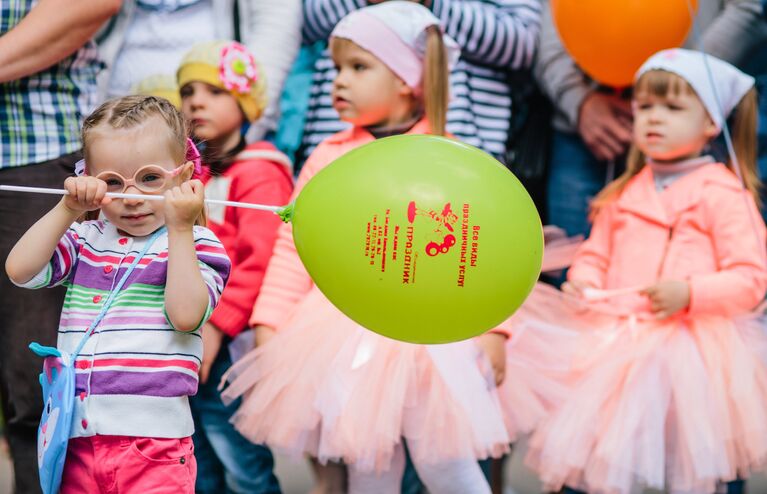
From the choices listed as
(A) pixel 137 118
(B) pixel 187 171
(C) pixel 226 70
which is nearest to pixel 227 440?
(C) pixel 226 70

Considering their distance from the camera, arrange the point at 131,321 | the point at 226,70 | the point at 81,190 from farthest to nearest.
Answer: the point at 226,70
the point at 131,321
the point at 81,190

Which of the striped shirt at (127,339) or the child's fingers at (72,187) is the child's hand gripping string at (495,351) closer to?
the striped shirt at (127,339)

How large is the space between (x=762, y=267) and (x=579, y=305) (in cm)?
53

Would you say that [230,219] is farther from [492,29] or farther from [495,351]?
[492,29]

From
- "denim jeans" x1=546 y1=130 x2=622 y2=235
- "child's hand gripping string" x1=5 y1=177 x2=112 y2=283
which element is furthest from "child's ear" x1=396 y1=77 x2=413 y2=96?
"child's hand gripping string" x1=5 y1=177 x2=112 y2=283

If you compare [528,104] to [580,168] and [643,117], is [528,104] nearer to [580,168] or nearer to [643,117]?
A: [580,168]

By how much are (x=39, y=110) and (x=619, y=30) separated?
171cm

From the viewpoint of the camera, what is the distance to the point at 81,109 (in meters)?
2.66

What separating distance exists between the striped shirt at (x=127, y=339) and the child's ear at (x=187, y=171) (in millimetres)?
126

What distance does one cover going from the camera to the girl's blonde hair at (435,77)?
118 inches

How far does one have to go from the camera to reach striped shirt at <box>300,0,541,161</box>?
129 inches

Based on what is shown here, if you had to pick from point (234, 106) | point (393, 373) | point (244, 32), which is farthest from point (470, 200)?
point (244, 32)

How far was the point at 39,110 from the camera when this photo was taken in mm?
2547

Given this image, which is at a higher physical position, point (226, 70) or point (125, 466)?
point (226, 70)
